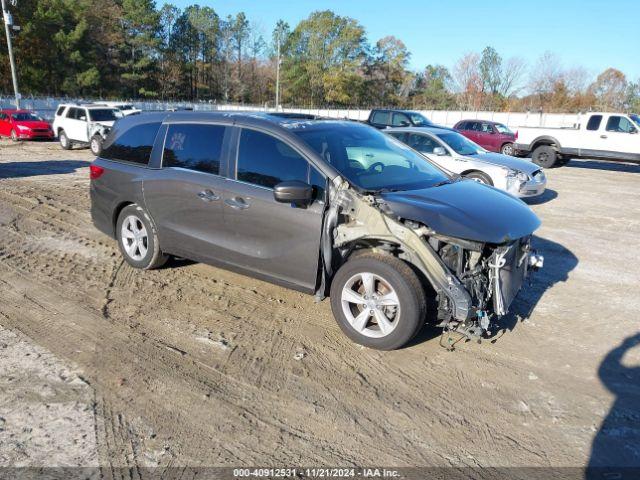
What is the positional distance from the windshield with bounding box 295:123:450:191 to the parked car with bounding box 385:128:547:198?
184 inches

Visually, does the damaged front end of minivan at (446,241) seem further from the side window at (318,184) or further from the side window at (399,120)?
the side window at (399,120)

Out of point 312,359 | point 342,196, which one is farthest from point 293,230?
point 312,359

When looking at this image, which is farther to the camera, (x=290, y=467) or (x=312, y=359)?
(x=312, y=359)

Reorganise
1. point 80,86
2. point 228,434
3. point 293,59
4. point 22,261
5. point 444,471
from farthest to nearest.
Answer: point 293,59
point 80,86
point 22,261
point 228,434
point 444,471

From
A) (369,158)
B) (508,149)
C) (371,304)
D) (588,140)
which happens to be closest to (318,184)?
(369,158)

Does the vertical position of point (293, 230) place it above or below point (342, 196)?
below

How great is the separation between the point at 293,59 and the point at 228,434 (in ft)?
272

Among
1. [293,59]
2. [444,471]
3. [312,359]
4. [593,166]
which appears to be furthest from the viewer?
[293,59]

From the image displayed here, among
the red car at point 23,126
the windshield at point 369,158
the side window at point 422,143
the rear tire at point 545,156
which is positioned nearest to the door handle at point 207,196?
the windshield at point 369,158

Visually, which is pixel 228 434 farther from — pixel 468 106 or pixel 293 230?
pixel 468 106

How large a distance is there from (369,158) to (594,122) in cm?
1547

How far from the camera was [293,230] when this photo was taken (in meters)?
4.25

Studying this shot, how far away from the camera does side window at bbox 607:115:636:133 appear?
1623 centimetres

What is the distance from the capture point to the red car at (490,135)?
64.9 ft
